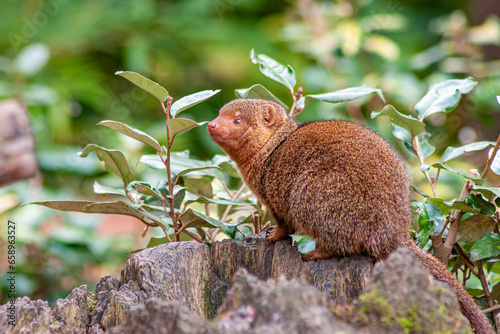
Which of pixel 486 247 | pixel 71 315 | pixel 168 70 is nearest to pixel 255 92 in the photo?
pixel 486 247

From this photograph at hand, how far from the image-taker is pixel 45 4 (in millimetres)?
7680

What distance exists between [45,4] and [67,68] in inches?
46.1

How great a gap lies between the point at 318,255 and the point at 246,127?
3.37 feet

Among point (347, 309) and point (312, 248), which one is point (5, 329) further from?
point (312, 248)

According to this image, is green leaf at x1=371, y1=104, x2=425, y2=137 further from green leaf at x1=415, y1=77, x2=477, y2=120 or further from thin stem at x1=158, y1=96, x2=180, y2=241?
thin stem at x1=158, y1=96, x2=180, y2=241

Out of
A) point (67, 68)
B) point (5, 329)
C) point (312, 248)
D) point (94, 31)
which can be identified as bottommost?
point (67, 68)

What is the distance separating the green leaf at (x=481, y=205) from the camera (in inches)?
93.0

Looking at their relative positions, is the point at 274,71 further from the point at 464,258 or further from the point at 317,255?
the point at 464,258

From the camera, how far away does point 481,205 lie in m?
2.37

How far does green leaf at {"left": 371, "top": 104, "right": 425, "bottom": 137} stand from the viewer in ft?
8.18

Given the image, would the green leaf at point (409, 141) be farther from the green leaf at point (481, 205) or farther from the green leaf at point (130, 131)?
the green leaf at point (130, 131)

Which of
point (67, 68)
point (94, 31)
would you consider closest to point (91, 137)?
point (67, 68)

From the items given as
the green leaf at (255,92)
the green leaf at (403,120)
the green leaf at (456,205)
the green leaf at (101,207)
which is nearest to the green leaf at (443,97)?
the green leaf at (403,120)

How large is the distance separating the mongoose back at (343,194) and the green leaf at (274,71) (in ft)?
0.92
